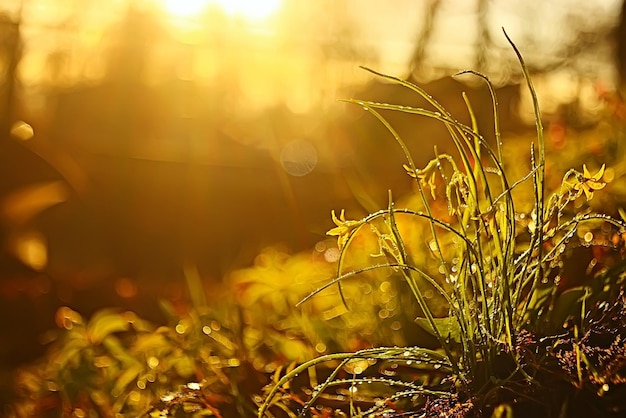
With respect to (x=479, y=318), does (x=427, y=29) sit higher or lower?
higher

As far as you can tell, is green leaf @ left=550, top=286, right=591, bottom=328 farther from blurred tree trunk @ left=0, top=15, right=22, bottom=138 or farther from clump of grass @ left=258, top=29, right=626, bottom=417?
blurred tree trunk @ left=0, top=15, right=22, bottom=138

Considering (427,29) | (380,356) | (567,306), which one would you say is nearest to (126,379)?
(380,356)

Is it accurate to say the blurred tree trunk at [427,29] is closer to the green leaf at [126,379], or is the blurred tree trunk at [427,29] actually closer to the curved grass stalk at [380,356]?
the green leaf at [126,379]

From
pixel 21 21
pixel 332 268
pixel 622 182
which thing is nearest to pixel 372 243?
pixel 332 268

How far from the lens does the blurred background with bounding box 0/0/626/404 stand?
6.12ft

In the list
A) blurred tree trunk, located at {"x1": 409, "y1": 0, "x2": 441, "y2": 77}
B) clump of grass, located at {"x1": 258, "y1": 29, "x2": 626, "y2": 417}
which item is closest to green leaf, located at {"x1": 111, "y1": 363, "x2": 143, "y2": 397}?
clump of grass, located at {"x1": 258, "y1": 29, "x2": 626, "y2": 417}

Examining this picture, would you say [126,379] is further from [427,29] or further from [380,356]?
[427,29]

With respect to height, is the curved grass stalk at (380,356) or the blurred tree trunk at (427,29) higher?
the blurred tree trunk at (427,29)

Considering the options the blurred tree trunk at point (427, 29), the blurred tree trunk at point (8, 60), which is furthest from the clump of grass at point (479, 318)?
the blurred tree trunk at point (8, 60)

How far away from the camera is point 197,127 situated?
6789 millimetres

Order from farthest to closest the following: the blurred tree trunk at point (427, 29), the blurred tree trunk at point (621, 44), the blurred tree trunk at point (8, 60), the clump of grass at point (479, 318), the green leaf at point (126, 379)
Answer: the blurred tree trunk at point (8, 60), the blurred tree trunk at point (621, 44), the blurred tree trunk at point (427, 29), the green leaf at point (126, 379), the clump of grass at point (479, 318)

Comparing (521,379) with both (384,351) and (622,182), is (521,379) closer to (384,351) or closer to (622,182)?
(384,351)

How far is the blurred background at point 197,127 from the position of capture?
6.12 ft

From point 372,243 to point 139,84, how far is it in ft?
20.2
